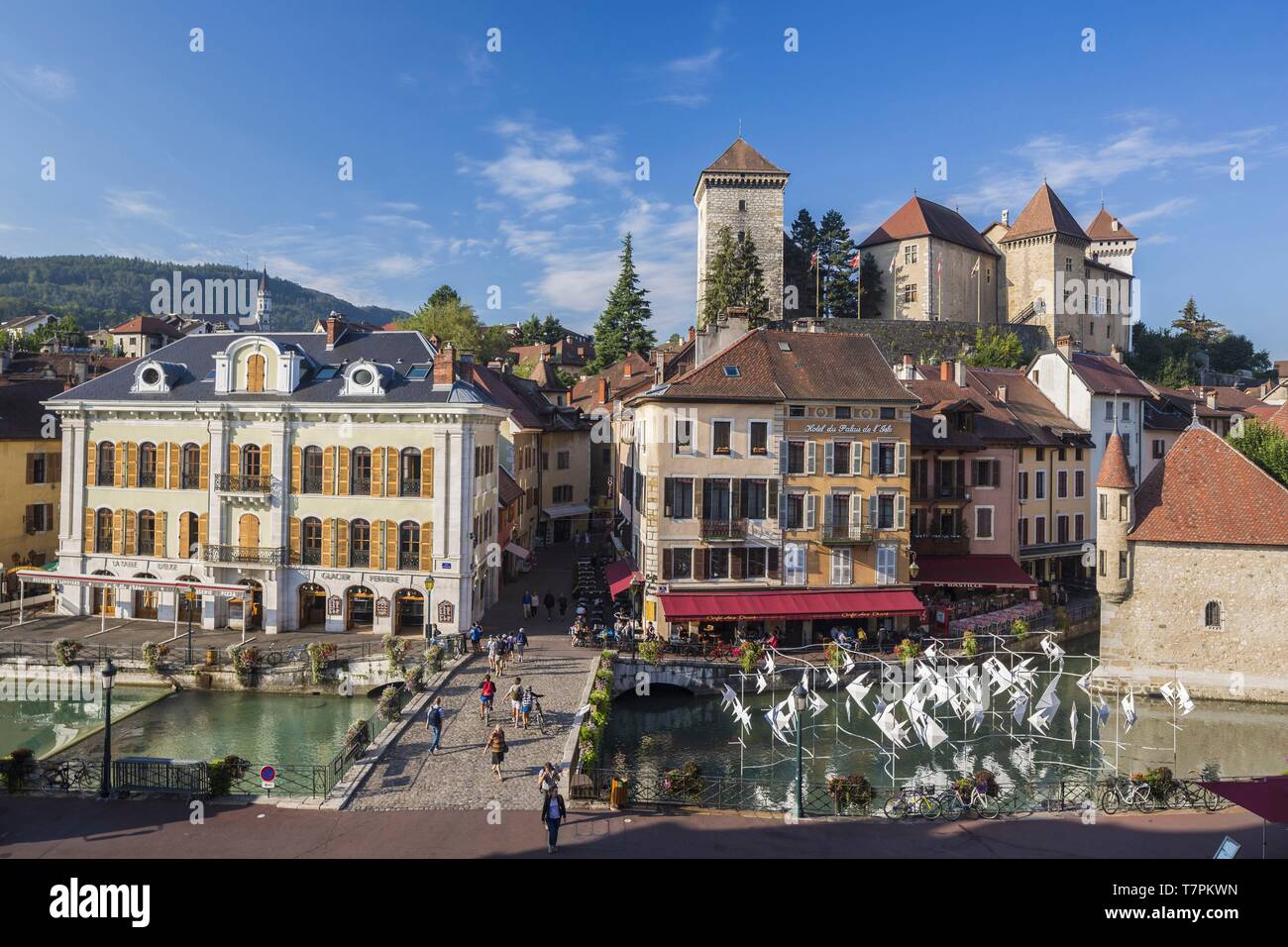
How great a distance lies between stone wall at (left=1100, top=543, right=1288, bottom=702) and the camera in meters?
32.1

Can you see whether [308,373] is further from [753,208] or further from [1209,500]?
[753,208]

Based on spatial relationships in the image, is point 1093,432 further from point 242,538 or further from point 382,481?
point 242,538

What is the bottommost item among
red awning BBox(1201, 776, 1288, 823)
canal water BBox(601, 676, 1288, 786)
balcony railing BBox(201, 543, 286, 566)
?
canal water BBox(601, 676, 1288, 786)

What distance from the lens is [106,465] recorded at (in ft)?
119

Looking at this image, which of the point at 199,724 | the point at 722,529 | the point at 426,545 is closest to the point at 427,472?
the point at 426,545

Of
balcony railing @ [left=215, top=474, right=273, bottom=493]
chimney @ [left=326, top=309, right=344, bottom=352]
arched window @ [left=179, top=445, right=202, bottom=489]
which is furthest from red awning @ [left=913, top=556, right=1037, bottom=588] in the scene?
arched window @ [left=179, top=445, right=202, bottom=489]

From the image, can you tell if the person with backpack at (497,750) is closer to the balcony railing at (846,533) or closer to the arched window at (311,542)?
the arched window at (311,542)

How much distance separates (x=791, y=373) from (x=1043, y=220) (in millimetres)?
73807

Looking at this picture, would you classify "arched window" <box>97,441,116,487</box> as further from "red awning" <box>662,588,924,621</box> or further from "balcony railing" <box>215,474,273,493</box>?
"red awning" <box>662,588,924,621</box>

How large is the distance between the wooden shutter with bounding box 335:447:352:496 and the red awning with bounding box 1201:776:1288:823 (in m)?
29.3

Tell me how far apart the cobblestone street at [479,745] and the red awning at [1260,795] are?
1327 centimetres

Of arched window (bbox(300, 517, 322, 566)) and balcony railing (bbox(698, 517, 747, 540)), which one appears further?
balcony railing (bbox(698, 517, 747, 540))

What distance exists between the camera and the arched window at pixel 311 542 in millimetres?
34625

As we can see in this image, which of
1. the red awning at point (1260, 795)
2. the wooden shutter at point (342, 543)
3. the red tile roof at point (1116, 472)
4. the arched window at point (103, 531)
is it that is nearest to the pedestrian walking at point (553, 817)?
the red awning at point (1260, 795)
